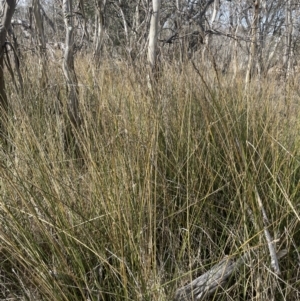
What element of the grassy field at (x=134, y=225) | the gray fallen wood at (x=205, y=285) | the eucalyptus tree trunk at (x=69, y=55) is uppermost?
the eucalyptus tree trunk at (x=69, y=55)

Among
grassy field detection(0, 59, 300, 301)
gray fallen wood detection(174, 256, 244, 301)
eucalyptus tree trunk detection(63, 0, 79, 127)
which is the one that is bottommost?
gray fallen wood detection(174, 256, 244, 301)

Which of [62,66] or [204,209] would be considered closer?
[204,209]

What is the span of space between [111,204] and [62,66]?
1.03m

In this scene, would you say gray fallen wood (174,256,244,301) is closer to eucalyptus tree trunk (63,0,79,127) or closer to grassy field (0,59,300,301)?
grassy field (0,59,300,301)

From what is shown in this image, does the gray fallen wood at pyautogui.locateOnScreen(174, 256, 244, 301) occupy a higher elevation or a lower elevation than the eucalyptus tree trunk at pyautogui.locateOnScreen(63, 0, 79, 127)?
lower

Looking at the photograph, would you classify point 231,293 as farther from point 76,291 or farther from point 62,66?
point 62,66

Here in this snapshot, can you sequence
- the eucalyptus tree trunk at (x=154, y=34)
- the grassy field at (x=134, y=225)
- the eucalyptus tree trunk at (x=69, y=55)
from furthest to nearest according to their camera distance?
1. the eucalyptus tree trunk at (x=154, y=34)
2. the eucalyptus tree trunk at (x=69, y=55)
3. the grassy field at (x=134, y=225)

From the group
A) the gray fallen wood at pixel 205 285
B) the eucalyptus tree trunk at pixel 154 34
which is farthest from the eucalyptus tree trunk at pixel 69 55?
the gray fallen wood at pixel 205 285

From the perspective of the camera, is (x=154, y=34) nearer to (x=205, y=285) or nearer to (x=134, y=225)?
(x=134, y=225)

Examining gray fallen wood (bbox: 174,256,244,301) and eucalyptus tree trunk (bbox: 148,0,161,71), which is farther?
eucalyptus tree trunk (bbox: 148,0,161,71)

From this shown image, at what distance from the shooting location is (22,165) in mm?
1023

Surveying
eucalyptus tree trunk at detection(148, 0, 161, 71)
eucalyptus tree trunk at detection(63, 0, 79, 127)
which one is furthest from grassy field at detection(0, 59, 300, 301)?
eucalyptus tree trunk at detection(148, 0, 161, 71)

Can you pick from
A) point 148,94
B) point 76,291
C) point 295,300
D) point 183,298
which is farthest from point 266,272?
point 148,94

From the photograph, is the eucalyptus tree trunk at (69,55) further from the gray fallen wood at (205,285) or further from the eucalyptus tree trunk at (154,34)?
the gray fallen wood at (205,285)
